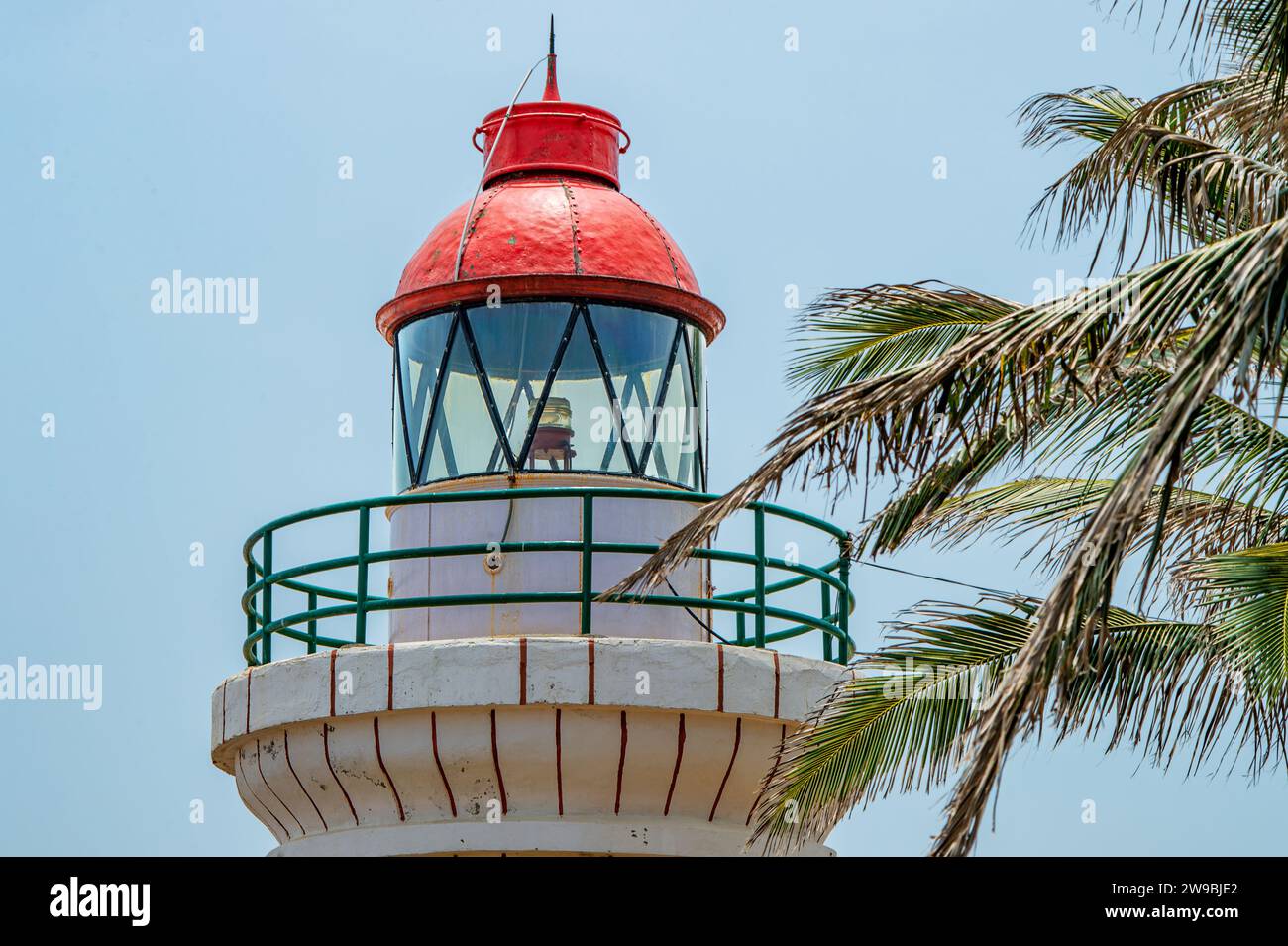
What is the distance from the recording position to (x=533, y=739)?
497 inches

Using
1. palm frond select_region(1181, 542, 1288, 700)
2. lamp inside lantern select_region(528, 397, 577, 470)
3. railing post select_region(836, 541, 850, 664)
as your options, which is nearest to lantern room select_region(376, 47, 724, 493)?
lamp inside lantern select_region(528, 397, 577, 470)

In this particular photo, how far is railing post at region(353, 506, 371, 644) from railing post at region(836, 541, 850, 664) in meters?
3.01

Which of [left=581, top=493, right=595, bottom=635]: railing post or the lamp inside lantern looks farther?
the lamp inside lantern

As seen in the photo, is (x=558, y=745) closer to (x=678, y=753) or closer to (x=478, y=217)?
(x=678, y=753)

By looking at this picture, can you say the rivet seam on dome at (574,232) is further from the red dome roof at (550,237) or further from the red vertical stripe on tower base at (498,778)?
the red vertical stripe on tower base at (498,778)

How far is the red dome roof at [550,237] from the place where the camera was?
1430 cm

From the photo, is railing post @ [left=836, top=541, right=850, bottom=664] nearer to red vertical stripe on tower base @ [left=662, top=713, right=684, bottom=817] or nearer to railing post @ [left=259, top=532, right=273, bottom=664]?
red vertical stripe on tower base @ [left=662, top=713, right=684, bottom=817]

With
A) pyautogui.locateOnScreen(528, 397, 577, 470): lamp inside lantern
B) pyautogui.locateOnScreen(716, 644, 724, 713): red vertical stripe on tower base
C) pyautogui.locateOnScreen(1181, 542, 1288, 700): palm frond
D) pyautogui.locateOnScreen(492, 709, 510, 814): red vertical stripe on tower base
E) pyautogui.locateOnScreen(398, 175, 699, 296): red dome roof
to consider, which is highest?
pyautogui.locateOnScreen(398, 175, 699, 296): red dome roof

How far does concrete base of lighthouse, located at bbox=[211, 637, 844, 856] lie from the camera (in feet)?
41.3

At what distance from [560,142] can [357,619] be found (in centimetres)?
400

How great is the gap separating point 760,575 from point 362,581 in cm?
235

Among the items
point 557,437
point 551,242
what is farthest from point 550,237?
point 557,437

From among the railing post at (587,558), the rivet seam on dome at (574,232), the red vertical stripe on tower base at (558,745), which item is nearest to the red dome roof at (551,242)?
the rivet seam on dome at (574,232)

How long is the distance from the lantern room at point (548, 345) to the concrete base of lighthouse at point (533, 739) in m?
1.89
